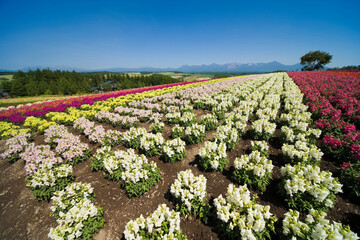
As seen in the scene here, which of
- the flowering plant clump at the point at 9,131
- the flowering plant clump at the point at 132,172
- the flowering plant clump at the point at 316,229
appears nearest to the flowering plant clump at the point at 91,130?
the flowering plant clump at the point at 132,172

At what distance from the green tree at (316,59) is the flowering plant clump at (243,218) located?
4527 inches

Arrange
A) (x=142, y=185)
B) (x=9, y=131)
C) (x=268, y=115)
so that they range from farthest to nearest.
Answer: (x=9, y=131) < (x=268, y=115) < (x=142, y=185)

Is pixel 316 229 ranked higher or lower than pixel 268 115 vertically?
lower

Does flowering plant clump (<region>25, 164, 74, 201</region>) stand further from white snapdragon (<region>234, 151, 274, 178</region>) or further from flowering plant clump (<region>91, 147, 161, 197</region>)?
white snapdragon (<region>234, 151, 274, 178</region>)

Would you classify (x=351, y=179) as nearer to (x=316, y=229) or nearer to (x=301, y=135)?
(x=301, y=135)

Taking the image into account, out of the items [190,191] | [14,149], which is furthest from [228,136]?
[14,149]

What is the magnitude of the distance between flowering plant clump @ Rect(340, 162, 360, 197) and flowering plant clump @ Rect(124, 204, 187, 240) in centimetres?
605

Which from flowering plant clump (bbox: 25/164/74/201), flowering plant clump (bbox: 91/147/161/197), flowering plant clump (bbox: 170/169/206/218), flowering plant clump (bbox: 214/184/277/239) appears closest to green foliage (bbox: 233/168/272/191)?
flowering plant clump (bbox: 214/184/277/239)

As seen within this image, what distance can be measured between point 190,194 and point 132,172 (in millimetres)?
2523

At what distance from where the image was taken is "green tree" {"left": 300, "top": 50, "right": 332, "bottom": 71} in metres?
76.3

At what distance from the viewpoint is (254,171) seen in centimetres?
496

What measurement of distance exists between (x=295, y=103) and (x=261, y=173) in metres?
9.79

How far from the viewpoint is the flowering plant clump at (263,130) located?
25.0 feet

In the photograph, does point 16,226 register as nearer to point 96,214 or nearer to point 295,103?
point 96,214
